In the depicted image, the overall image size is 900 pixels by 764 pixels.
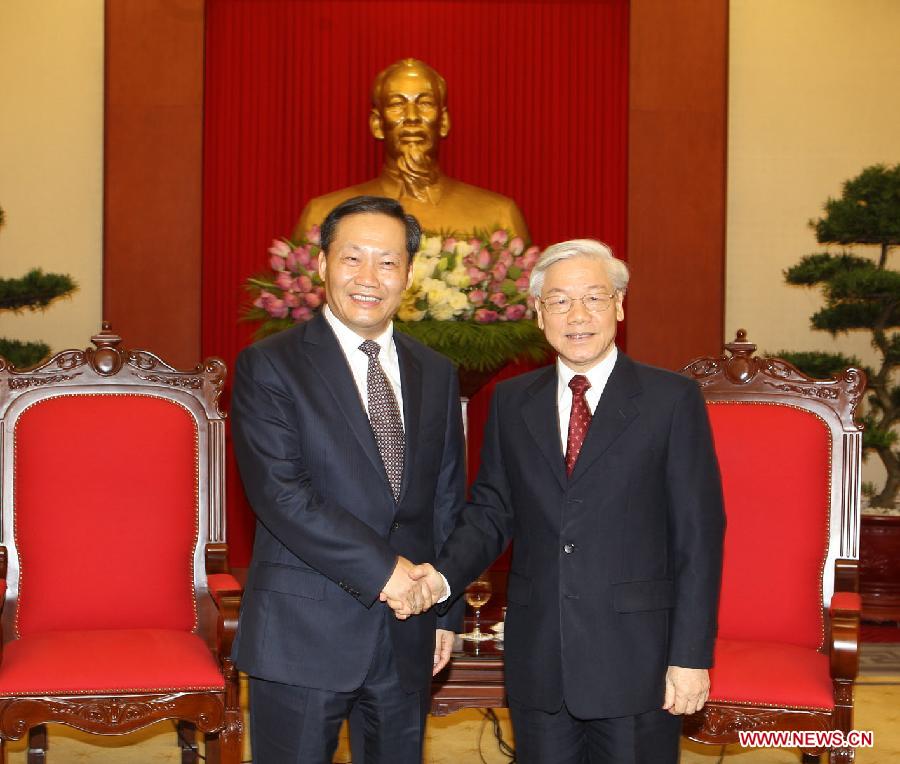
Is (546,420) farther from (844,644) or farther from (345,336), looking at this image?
(844,644)

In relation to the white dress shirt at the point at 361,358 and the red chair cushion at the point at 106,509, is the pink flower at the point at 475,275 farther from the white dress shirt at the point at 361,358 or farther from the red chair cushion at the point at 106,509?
the white dress shirt at the point at 361,358

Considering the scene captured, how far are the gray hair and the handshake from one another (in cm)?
48

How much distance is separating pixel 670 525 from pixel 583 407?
0.75 feet

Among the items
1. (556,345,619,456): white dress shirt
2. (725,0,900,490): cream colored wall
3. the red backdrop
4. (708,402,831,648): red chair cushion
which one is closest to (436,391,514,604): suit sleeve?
(556,345,619,456): white dress shirt

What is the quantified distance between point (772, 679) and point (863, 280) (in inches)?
92.4

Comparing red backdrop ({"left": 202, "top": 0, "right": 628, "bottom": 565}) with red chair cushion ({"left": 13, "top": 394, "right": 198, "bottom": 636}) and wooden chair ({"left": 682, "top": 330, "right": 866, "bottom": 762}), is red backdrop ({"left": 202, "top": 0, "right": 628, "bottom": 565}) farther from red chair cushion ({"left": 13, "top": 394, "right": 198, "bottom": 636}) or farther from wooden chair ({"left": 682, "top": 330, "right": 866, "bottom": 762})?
wooden chair ({"left": 682, "top": 330, "right": 866, "bottom": 762})

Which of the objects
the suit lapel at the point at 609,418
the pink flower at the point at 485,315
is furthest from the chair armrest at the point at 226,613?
the suit lapel at the point at 609,418

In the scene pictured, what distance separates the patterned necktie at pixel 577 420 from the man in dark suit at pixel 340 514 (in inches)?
8.5

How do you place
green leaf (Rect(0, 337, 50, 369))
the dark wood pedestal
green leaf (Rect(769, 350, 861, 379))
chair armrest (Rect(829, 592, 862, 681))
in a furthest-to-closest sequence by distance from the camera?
the dark wood pedestal
green leaf (Rect(769, 350, 861, 379))
green leaf (Rect(0, 337, 50, 369))
chair armrest (Rect(829, 592, 862, 681))

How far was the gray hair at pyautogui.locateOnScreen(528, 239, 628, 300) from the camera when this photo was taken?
188cm

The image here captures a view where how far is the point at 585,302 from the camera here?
6.16ft

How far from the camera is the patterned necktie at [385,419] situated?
186 cm

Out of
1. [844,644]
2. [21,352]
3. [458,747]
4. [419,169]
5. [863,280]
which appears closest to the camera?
[844,644]

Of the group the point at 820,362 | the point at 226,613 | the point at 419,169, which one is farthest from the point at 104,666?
the point at 820,362
